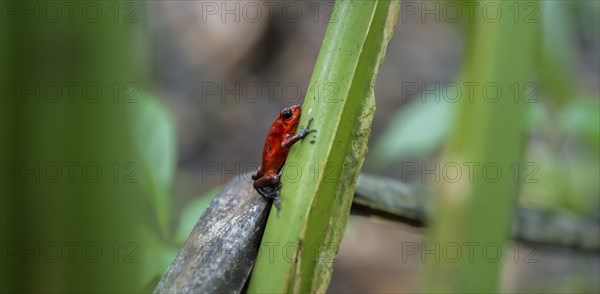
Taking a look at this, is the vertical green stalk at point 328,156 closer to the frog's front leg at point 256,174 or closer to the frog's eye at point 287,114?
the frog's front leg at point 256,174

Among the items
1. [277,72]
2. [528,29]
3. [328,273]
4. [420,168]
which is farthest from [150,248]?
[277,72]

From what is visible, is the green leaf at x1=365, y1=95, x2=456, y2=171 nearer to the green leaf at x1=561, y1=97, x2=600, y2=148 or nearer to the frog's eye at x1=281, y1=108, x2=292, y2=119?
the green leaf at x1=561, y1=97, x2=600, y2=148

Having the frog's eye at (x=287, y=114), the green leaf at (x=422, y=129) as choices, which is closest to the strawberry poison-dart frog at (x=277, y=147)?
the frog's eye at (x=287, y=114)

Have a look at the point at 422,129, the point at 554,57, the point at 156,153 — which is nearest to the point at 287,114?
the point at 156,153

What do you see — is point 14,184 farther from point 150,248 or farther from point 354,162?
point 150,248

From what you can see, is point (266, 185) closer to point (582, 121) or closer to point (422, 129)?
point (422, 129)

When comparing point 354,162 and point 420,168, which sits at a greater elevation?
point 354,162
